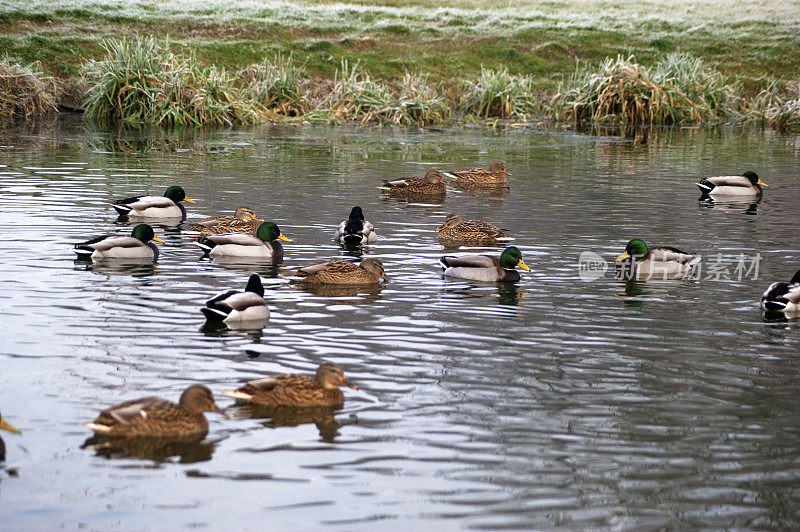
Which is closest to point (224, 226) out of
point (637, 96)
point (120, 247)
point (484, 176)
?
point (120, 247)

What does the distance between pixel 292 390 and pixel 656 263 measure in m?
6.98

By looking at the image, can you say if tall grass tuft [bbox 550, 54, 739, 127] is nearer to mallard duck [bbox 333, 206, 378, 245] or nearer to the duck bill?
mallard duck [bbox 333, 206, 378, 245]

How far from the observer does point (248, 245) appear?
584 inches

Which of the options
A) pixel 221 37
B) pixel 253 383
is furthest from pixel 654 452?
pixel 221 37

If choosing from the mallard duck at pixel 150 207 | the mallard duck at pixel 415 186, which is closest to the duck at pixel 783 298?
the mallard duck at pixel 150 207

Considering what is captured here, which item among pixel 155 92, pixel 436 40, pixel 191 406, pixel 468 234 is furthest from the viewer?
pixel 436 40

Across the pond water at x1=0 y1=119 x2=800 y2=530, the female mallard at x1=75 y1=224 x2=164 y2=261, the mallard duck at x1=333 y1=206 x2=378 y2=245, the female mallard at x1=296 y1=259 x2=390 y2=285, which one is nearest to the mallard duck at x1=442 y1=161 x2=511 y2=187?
the pond water at x1=0 y1=119 x2=800 y2=530

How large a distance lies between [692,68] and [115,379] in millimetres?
31111

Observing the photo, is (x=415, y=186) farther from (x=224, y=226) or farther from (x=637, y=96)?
(x=637, y=96)

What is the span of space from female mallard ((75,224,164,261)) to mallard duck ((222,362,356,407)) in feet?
19.3

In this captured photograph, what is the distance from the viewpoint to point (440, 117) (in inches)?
1380

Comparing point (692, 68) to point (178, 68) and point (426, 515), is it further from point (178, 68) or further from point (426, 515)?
point (426, 515)

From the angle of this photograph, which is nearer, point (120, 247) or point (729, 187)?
point (120, 247)

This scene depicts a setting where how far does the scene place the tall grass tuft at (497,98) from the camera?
3675cm
